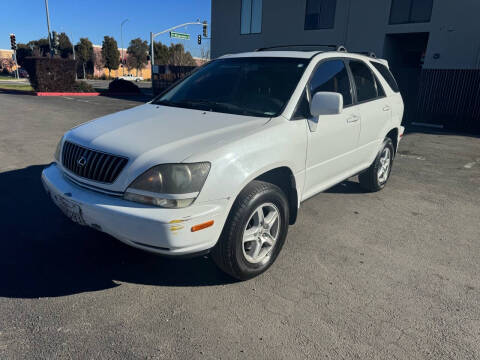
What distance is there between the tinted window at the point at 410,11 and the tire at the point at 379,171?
13.2 m

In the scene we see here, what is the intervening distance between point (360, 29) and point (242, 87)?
1604 centimetres

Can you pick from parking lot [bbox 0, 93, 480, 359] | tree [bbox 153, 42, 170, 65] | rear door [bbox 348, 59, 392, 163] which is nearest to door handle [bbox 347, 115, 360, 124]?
rear door [bbox 348, 59, 392, 163]

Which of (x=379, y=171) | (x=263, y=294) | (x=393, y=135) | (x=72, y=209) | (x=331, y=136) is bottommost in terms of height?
(x=263, y=294)

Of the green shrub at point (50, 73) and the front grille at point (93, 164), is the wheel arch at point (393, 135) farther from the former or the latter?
the green shrub at point (50, 73)

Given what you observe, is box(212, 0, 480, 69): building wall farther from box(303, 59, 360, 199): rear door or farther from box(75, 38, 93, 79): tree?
box(75, 38, 93, 79): tree

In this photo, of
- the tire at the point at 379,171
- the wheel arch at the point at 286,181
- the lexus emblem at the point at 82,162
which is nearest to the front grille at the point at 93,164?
the lexus emblem at the point at 82,162

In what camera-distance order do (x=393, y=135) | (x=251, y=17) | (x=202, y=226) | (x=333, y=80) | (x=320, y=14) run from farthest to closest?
(x=251, y=17)
(x=320, y=14)
(x=393, y=135)
(x=333, y=80)
(x=202, y=226)

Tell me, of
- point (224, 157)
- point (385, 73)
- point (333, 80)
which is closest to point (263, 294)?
point (224, 157)

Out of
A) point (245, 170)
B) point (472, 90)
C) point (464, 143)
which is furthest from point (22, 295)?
point (472, 90)

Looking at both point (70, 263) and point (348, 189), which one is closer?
point (70, 263)

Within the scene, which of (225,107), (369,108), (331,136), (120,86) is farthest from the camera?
(120,86)

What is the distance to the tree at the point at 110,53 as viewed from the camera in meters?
60.1

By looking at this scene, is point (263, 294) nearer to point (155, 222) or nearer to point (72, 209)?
point (155, 222)

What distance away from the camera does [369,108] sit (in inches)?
172
